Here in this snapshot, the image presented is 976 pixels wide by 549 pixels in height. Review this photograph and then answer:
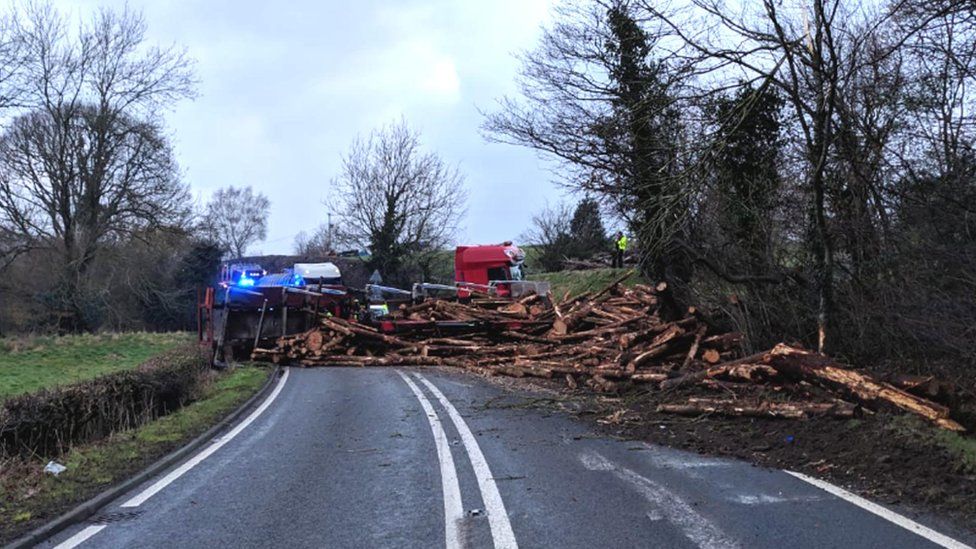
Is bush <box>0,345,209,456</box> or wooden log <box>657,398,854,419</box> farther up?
wooden log <box>657,398,854,419</box>

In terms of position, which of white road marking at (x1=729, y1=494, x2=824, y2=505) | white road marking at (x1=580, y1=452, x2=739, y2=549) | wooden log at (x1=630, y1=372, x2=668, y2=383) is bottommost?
white road marking at (x1=580, y1=452, x2=739, y2=549)

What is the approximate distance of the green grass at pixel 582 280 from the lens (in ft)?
92.6

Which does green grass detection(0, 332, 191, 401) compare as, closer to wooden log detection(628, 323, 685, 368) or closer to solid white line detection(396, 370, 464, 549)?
solid white line detection(396, 370, 464, 549)

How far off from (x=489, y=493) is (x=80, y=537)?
3.21 meters

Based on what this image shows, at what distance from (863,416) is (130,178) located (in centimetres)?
3804

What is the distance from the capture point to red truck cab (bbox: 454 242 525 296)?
30703mm

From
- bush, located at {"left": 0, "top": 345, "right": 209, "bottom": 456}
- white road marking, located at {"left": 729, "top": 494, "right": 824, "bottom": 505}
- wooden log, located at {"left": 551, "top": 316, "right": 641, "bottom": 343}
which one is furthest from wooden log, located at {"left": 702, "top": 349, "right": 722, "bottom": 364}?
bush, located at {"left": 0, "top": 345, "right": 209, "bottom": 456}

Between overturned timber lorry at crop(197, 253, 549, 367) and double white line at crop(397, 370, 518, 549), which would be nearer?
double white line at crop(397, 370, 518, 549)

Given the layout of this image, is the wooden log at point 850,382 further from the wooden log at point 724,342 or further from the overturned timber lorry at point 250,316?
the overturned timber lorry at point 250,316

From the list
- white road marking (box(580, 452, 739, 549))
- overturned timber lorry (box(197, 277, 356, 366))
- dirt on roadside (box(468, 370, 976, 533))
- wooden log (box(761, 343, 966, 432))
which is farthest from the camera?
overturned timber lorry (box(197, 277, 356, 366))

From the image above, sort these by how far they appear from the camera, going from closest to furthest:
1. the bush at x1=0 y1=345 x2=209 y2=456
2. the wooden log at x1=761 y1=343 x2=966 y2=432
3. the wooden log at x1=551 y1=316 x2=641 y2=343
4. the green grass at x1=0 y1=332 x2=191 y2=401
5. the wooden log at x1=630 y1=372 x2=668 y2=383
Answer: the wooden log at x1=761 y1=343 x2=966 y2=432 → the bush at x1=0 y1=345 x2=209 y2=456 → the wooden log at x1=630 y1=372 x2=668 y2=383 → the wooden log at x1=551 y1=316 x2=641 y2=343 → the green grass at x1=0 y1=332 x2=191 y2=401

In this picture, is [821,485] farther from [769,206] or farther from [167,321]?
[167,321]

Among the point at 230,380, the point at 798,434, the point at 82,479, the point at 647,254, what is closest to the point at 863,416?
the point at 798,434

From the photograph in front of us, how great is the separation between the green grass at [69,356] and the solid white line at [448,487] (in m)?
13.0
